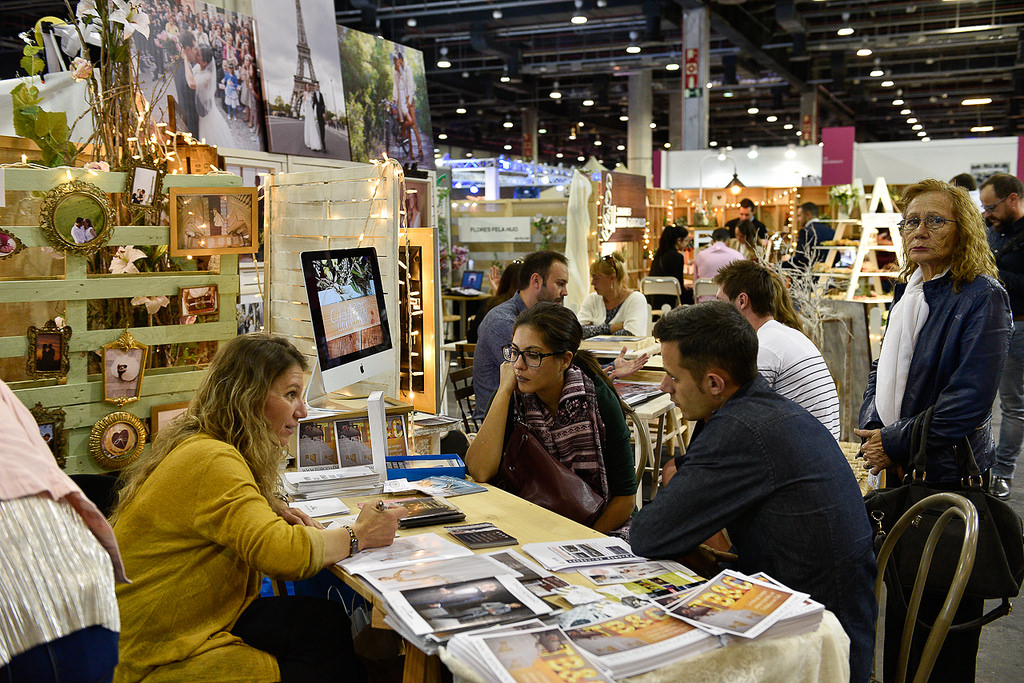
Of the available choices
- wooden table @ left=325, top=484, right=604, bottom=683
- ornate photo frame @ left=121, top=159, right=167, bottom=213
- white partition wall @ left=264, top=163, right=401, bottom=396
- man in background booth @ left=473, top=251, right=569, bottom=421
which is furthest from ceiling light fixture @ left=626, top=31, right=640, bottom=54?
wooden table @ left=325, top=484, right=604, bottom=683

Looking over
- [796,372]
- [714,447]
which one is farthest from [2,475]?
[796,372]

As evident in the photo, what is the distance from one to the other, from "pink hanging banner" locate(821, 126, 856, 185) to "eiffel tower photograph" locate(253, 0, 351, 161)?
10423mm

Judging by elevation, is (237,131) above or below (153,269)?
above

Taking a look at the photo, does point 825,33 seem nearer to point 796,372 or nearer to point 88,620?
point 796,372

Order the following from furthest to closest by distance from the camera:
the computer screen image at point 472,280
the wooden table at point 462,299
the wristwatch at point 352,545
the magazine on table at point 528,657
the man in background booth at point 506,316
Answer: the computer screen image at point 472,280, the wooden table at point 462,299, the man in background booth at point 506,316, the wristwatch at point 352,545, the magazine on table at point 528,657

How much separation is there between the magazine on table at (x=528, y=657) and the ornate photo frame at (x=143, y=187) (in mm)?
2327

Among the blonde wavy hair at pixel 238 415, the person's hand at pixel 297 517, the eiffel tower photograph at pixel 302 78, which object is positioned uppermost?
the eiffel tower photograph at pixel 302 78

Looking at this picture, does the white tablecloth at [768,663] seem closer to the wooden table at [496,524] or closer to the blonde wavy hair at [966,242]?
the wooden table at [496,524]

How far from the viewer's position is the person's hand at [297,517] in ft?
7.22

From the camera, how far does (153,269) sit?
3.29 metres

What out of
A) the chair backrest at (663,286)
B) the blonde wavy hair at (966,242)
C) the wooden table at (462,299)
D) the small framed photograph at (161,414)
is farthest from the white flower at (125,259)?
the chair backrest at (663,286)

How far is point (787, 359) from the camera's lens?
134 inches

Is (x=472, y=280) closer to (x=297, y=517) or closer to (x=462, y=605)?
(x=297, y=517)

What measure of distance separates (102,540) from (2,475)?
178 mm
